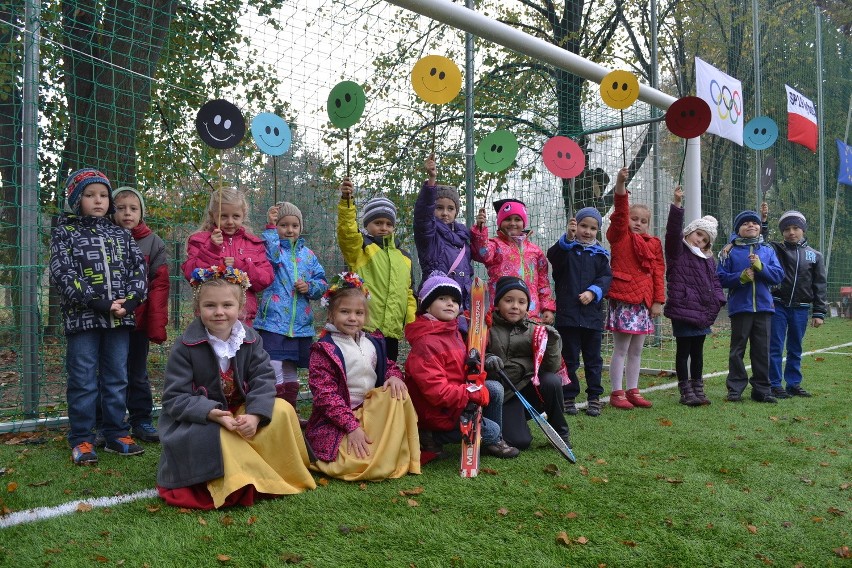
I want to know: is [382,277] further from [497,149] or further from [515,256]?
[497,149]

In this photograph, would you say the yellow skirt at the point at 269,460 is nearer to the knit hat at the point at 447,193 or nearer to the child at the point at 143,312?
the child at the point at 143,312

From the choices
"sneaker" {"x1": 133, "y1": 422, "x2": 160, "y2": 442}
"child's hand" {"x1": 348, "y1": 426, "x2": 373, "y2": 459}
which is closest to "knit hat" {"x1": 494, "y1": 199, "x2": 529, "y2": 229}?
"child's hand" {"x1": 348, "y1": 426, "x2": 373, "y2": 459}

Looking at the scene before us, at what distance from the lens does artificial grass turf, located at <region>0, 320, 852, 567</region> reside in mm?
2490

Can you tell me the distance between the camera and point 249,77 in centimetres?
550

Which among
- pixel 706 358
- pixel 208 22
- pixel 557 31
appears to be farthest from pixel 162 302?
pixel 557 31

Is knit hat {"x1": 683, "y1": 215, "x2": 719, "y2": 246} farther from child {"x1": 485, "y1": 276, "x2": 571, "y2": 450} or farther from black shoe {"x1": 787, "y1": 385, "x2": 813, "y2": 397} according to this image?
child {"x1": 485, "y1": 276, "x2": 571, "y2": 450}

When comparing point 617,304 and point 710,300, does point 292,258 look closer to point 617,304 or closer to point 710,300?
point 617,304

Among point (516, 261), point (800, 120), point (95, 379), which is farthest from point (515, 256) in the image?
point (800, 120)

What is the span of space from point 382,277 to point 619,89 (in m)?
2.38

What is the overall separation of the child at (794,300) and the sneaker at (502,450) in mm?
3307

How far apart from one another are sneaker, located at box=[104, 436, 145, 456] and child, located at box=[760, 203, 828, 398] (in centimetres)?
512

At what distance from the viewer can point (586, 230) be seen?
5258 mm

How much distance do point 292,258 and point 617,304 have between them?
2622 mm

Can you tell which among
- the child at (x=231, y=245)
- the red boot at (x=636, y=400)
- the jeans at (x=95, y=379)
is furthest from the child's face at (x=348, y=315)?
the red boot at (x=636, y=400)
